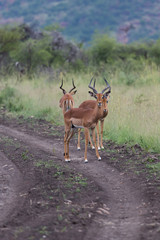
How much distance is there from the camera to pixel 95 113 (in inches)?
368

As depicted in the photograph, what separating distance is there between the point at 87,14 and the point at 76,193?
97578 millimetres

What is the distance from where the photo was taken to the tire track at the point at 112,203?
17.4 ft

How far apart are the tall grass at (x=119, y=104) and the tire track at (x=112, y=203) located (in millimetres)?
1542

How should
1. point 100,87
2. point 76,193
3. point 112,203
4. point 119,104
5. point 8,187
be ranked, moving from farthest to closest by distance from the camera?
point 100,87, point 119,104, point 8,187, point 76,193, point 112,203

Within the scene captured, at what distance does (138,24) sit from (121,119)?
85793 millimetres

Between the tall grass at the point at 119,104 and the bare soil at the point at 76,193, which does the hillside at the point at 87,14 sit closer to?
the tall grass at the point at 119,104

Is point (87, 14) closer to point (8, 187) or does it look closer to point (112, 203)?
point (8, 187)

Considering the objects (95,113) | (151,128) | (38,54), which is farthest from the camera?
(38,54)

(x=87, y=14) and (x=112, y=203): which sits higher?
(x=87, y=14)

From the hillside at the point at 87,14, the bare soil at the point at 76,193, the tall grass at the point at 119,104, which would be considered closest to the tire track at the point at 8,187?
the bare soil at the point at 76,193

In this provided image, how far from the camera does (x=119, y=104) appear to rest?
13430 mm

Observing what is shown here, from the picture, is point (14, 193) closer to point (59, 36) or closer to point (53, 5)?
point (59, 36)

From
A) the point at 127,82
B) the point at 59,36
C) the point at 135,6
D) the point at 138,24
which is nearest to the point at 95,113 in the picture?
the point at 127,82

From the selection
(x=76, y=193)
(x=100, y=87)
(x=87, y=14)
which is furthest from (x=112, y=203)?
(x=87, y=14)
